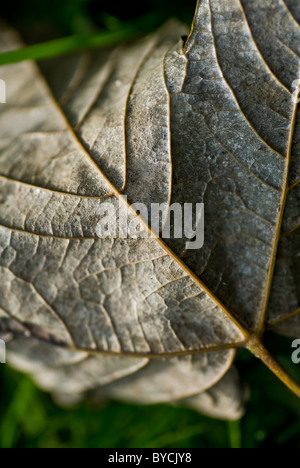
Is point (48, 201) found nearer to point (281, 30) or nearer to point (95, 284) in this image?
point (95, 284)

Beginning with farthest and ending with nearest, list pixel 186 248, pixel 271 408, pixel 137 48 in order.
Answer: pixel 271 408
pixel 137 48
pixel 186 248

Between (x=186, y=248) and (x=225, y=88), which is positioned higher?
(x=225, y=88)

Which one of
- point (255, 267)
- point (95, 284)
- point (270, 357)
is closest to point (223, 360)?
point (270, 357)

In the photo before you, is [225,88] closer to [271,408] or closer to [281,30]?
[281,30]

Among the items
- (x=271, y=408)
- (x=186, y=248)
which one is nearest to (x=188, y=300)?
(x=186, y=248)

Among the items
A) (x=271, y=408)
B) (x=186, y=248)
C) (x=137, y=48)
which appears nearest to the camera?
(x=186, y=248)
